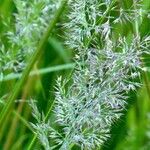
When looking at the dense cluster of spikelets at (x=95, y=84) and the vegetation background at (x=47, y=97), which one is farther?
the vegetation background at (x=47, y=97)

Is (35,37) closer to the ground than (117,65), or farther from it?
closer to the ground

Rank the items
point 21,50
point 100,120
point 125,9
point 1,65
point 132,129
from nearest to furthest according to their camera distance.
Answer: point 100,120 → point 125,9 → point 1,65 → point 21,50 → point 132,129

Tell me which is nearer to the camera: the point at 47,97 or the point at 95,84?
the point at 95,84

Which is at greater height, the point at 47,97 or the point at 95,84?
the point at 95,84

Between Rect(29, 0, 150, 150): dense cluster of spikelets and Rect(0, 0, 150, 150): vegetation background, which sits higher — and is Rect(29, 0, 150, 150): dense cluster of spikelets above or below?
above

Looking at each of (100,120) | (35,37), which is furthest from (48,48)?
(100,120)

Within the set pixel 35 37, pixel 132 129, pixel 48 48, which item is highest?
pixel 35 37

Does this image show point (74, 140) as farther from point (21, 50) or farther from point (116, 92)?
point (21, 50)

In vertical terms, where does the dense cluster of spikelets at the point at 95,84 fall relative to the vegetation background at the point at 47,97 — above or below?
above
